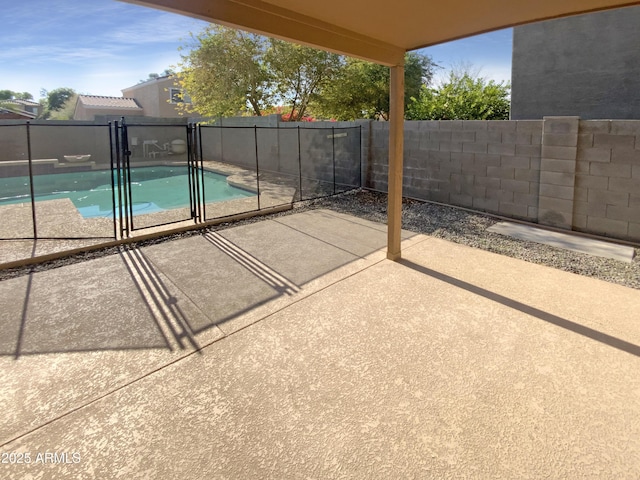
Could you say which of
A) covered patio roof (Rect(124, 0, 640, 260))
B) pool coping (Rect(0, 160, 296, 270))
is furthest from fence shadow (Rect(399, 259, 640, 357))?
pool coping (Rect(0, 160, 296, 270))

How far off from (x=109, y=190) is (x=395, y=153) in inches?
389

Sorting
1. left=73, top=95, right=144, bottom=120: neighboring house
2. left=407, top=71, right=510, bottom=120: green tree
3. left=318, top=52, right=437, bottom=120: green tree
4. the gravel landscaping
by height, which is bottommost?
the gravel landscaping

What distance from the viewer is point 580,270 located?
3.88 m

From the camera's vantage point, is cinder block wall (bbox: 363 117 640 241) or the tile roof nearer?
cinder block wall (bbox: 363 117 640 241)

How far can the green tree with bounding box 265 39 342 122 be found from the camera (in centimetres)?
1162

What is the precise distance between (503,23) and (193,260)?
12.1ft

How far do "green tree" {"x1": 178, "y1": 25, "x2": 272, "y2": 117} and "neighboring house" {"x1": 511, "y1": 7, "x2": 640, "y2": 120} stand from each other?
7.28 metres

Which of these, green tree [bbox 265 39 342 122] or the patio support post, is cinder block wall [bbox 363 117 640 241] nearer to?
the patio support post

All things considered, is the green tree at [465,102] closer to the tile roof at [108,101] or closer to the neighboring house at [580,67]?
the neighboring house at [580,67]

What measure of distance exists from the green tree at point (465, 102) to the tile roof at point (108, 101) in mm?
22063

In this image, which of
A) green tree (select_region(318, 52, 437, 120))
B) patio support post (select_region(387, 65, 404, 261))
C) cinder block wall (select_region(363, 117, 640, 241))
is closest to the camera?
patio support post (select_region(387, 65, 404, 261))

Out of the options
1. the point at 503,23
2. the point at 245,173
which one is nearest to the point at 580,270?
the point at 503,23

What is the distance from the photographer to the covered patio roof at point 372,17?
254cm

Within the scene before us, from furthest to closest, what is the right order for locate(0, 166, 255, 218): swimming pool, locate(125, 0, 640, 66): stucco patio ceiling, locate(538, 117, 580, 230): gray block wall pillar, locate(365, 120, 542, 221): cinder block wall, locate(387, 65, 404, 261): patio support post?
1. locate(0, 166, 255, 218): swimming pool
2. locate(365, 120, 542, 221): cinder block wall
3. locate(538, 117, 580, 230): gray block wall pillar
4. locate(387, 65, 404, 261): patio support post
5. locate(125, 0, 640, 66): stucco patio ceiling
